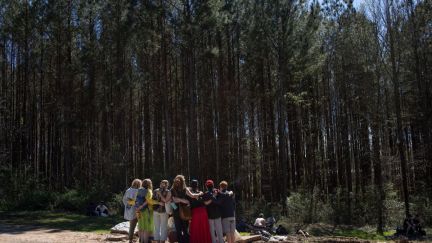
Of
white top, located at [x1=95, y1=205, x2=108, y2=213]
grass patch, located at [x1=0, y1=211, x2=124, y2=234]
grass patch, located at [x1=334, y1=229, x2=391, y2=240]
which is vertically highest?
white top, located at [x1=95, y1=205, x2=108, y2=213]

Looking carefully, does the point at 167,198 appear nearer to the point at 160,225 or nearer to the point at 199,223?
the point at 160,225

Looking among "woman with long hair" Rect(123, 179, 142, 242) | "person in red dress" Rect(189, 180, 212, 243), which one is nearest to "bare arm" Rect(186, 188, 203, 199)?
"person in red dress" Rect(189, 180, 212, 243)

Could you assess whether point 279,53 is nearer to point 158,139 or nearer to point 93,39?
point 158,139

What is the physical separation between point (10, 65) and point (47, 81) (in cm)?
300

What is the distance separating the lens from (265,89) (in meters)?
26.8

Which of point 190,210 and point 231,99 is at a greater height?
point 231,99

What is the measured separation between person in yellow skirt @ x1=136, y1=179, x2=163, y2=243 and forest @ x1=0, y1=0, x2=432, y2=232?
10979mm

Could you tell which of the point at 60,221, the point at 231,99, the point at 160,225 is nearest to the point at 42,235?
the point at 60,221

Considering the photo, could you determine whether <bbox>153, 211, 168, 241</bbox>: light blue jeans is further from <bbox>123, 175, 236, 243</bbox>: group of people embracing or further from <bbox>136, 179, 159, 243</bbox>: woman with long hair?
<bbox>136, 179, 159, 243</bbox>: woman with long hair

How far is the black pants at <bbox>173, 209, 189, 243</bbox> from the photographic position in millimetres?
10258

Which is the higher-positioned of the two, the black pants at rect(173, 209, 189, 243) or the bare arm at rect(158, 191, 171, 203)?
the bare arm at rect(158, 191, 171, 203)

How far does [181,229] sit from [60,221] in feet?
31.6

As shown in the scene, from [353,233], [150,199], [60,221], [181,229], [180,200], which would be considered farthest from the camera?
[60,221]

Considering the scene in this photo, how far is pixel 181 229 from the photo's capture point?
10.3 metres
